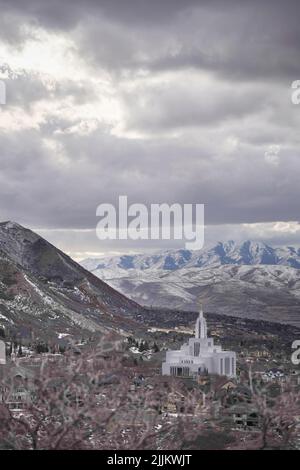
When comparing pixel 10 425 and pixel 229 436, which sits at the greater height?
pixel 10 425

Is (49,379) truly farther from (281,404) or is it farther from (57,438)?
(281,404)

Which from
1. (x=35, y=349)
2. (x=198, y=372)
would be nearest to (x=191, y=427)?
(x=198, y=372)

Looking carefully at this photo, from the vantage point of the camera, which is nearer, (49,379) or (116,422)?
(49,379)

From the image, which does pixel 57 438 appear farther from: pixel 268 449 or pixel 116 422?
pixel 268 449

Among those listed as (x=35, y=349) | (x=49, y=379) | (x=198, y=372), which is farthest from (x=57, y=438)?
(x=35, y=349)
